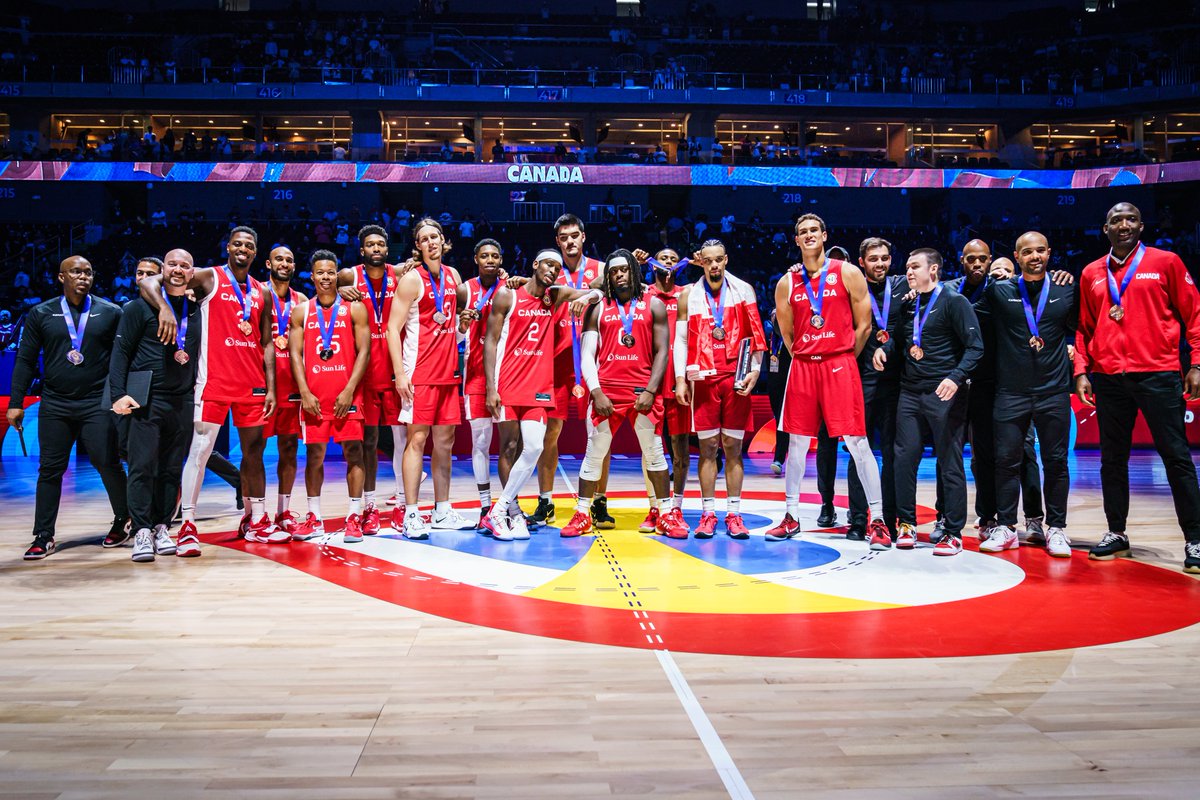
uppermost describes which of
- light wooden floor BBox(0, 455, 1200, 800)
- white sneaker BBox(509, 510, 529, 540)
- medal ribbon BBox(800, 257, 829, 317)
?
medal ribbon BBox(800, 257, 829, 317)

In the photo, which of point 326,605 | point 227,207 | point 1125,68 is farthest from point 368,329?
point 1125,68

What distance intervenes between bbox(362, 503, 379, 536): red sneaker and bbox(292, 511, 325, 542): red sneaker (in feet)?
0.99

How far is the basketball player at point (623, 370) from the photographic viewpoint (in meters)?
6.34

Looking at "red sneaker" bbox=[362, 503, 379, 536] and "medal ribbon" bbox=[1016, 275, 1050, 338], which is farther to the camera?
"red sneaker" bbox=[362, 503, 379, 536]

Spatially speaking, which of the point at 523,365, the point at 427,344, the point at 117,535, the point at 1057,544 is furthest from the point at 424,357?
the point at 1057,544

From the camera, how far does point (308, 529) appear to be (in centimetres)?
648

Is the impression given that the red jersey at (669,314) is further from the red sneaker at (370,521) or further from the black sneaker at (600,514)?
the red sneaker at (370,521)

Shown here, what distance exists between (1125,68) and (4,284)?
3403 centimetres

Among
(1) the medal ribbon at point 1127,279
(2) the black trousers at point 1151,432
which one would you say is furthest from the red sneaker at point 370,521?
(1) the medal ribbon at point 1127,279

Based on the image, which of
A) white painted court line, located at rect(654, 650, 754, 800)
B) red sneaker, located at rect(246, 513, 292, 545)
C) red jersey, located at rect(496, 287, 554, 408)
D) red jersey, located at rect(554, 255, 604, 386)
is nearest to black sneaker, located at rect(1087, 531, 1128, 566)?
white painted court line, located at rect(654, 650, 754, 800)

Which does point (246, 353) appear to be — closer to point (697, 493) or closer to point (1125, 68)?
point (697, 493)

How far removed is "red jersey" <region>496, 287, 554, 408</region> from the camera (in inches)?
253

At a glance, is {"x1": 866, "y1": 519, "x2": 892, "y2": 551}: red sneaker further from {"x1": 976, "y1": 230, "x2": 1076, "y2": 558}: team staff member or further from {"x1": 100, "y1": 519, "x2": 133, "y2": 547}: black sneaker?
{"x1": 100, "y1": 519, "x2": 133, "y2": 547}: black sneaker

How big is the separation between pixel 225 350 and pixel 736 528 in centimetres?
374
